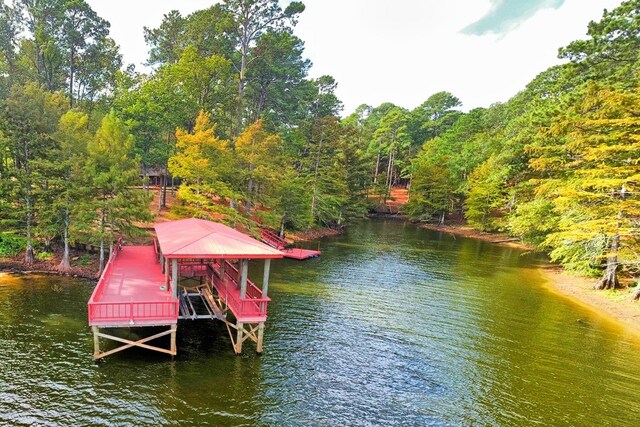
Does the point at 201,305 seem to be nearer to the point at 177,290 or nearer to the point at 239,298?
the point at 177,290

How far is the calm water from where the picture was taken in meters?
11.0

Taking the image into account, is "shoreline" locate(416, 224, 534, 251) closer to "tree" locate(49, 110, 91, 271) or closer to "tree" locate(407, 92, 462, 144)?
"tree" locate(407, 92, 462, 144)

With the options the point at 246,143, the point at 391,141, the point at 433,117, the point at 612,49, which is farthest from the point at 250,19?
the point at 433,117

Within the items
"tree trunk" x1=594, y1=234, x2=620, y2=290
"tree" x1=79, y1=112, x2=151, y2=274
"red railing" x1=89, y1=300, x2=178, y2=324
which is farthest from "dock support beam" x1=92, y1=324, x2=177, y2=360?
"tree trunk" x1=594, y1=234, x2=620, y2=290

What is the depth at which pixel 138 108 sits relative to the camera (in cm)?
3578

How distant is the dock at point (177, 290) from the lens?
13.5 metres

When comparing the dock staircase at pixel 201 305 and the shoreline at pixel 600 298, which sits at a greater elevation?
the shoreline at pixel 600 298

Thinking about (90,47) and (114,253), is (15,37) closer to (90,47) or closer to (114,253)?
(90,47)

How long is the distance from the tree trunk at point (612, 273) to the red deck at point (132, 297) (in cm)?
2789

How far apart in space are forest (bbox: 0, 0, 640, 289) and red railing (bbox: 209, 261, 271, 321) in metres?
8.08

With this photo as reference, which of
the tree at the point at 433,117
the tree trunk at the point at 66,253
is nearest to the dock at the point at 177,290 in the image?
the tree trunk at the point at 66,253

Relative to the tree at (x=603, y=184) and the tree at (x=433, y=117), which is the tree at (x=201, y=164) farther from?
the tree at (x=433, y=117)

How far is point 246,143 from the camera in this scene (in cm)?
3189

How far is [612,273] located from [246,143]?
29337mm
